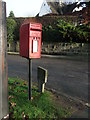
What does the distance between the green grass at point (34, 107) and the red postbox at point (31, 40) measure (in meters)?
0.93

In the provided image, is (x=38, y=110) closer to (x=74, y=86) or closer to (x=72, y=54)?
(x=74, y=86)

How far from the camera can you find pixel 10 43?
17938mm

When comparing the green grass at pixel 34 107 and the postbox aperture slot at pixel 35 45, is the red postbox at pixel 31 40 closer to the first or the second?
the postbox aperture slot at pixel 35 45

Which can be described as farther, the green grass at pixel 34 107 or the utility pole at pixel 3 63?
Result: the green grass at pixel 34 107

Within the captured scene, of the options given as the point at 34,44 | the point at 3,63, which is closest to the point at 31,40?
the point at 34,44

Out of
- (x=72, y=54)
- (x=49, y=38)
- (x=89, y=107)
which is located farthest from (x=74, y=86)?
(x=49, y=38)

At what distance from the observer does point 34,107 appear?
12.6 feet

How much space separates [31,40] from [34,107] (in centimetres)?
135

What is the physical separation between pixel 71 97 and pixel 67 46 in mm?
11533

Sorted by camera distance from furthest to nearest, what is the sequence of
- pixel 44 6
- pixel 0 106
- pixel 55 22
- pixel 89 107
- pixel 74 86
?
pixel 44 6
pixel 55 22
pixel 74 86
pixel 89 107
pixel 0 106

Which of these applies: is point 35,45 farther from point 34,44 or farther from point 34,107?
point 34,107

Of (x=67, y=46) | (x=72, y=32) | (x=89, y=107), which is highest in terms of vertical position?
(x=72, y=32)

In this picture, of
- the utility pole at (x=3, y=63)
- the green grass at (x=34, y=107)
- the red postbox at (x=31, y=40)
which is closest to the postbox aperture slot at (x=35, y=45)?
the red postbox at (x=31, y=40)

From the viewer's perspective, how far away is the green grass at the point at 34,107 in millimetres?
3555
